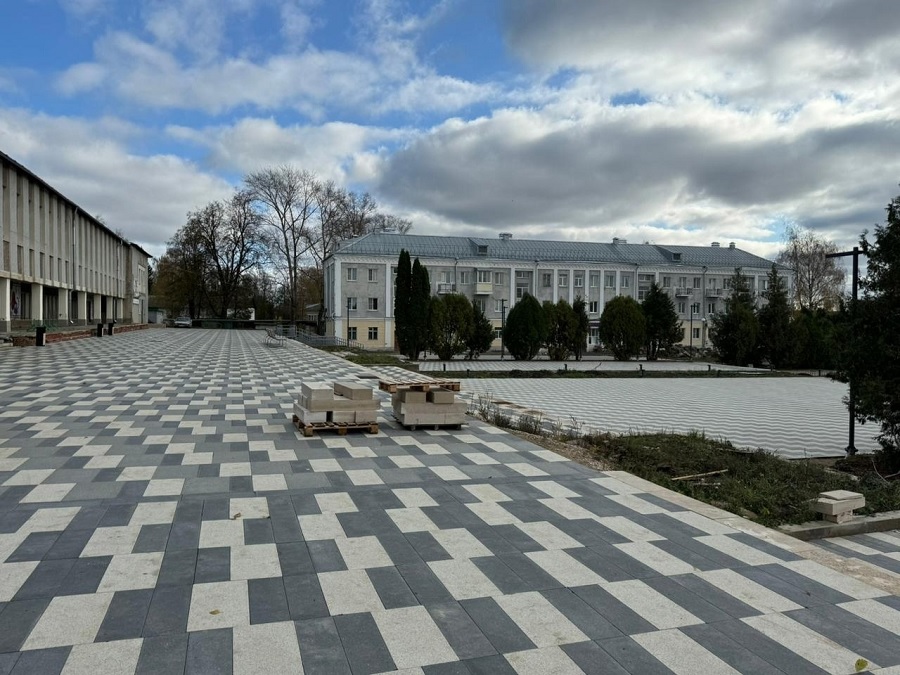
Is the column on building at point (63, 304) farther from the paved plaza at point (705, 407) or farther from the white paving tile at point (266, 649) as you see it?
the white paving tile at point (266, 649)

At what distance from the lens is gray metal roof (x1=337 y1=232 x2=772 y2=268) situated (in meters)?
51.4

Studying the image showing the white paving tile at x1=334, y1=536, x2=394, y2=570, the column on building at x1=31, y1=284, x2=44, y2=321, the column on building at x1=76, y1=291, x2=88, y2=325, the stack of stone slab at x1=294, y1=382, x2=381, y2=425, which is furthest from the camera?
the column on building at x1=76, y1=291, x2=88, y2=325

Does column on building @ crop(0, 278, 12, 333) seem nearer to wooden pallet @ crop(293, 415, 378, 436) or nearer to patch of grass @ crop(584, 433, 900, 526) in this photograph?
wooden pallet @ crop(293, 415, 378, 436)

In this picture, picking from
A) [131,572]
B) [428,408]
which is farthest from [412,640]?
[428,408]

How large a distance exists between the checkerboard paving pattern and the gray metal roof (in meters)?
44.0

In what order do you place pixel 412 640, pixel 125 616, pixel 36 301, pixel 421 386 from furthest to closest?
pixel 36 301 → pixel 421 386 → pixel 125 616 → pixel 412 640

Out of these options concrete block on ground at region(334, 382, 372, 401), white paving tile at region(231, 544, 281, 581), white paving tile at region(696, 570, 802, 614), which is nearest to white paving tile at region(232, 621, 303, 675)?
white paving tile at region(231, 544, 281, 581)

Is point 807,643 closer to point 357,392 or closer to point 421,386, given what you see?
point 357,392

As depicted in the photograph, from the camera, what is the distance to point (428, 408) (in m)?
8.87

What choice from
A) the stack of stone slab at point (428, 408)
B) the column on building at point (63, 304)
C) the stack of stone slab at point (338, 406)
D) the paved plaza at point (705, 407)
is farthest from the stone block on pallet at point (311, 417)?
the column on building at point (63, 304)

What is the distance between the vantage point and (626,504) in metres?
5.51

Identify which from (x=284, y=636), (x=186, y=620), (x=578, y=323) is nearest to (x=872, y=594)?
(x=284, y=636)

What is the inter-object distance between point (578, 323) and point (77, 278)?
3577 cm

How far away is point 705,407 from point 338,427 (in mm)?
10461
